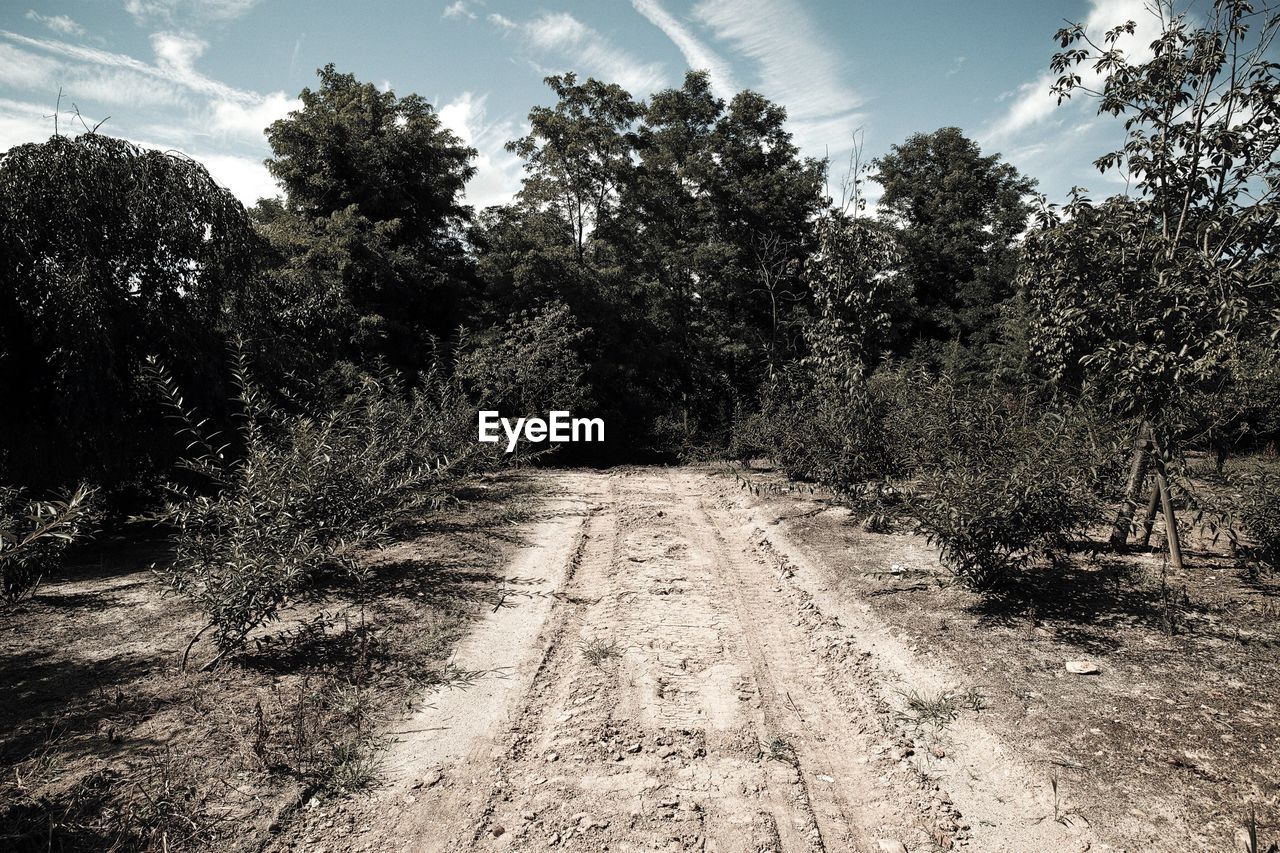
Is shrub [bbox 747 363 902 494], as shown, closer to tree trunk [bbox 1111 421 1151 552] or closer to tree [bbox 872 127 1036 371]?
tree trunk [bbox 1111 421 1151 552]

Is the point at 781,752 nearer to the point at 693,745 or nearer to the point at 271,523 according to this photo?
the point at 693,745

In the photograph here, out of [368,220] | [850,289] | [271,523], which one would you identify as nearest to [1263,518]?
[850,289]

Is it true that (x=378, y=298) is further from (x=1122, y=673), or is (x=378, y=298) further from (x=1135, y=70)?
(x=1122, y=673)

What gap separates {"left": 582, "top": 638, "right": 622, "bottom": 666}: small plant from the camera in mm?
4887

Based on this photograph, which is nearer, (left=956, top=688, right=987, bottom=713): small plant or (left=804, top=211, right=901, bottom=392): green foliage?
(left=956, top=688, right=987, bottom=713): small plant

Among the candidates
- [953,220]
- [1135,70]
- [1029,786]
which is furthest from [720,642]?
[953,220]

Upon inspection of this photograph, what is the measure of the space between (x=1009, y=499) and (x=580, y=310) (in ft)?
47.4

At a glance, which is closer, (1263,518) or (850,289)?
(1263,518)

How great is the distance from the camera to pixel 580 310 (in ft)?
59.5

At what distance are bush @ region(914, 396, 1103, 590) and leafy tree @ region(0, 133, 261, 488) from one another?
8.80 metres

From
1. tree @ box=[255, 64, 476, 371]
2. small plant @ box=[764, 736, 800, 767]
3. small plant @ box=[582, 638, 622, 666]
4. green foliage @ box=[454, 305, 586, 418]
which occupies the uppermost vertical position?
tree @ box=[255, 64, 476, 371]

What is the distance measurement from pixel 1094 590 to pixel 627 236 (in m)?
18.2

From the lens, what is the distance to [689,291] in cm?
2306

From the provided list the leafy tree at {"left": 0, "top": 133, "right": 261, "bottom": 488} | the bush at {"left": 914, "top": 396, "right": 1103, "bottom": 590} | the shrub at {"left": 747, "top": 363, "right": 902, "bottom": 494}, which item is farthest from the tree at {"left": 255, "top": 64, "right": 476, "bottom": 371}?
the bush at {"left": 914, "top": 396, "right": 1103, "bottom": 590}
